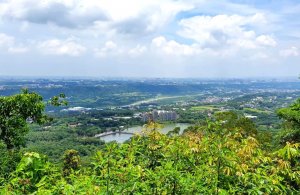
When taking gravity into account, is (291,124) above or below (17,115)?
below

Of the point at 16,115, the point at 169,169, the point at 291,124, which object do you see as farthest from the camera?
the point at 291,124

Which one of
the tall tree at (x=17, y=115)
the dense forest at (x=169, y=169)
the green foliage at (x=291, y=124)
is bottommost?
the green foliage at (x=291, y=124)

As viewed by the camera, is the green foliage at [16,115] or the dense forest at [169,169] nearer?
the dense forest at [169,169]

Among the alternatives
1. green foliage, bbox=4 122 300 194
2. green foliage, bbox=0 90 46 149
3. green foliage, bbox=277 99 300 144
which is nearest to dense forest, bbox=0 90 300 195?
green foliage, bbox=4 122 300 194

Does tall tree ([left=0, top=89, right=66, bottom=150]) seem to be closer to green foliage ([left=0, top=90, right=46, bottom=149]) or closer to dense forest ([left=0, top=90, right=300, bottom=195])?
green foliage ([left=0, top=90, right=46, bottom=149])

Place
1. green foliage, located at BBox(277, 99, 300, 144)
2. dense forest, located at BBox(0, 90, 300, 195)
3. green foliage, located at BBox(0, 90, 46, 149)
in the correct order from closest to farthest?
dense forest, located at BBox(0, 90, 300, 195), green foliage, located at BBox(0, 90, 46, 149), green foliage, located at BBox(277, 99, 300, 144)

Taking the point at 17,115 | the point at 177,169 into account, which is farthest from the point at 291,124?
the point at 177,169

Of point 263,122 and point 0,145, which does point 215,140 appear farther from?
point 263,122

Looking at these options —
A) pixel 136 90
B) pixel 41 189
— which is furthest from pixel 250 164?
pixel 136 90

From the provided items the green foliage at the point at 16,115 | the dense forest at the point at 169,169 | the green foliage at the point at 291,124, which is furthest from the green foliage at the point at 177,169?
the green foliage at the point at 291,124

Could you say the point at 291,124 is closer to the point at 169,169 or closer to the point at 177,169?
the point at 177,169

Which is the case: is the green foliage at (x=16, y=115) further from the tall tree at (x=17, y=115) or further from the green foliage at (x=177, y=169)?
the green foliage at (x=177, y=169)
